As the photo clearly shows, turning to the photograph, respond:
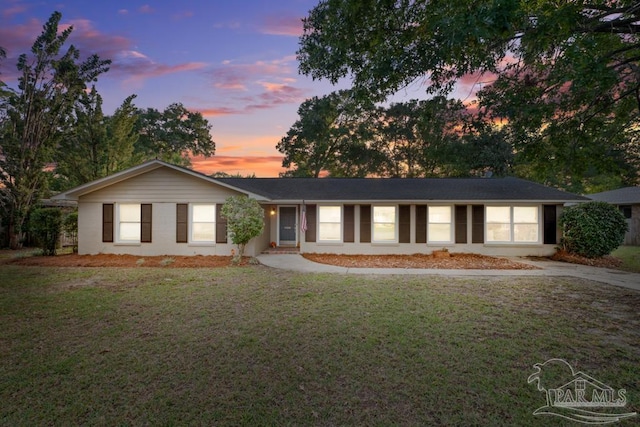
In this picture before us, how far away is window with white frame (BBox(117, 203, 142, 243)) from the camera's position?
42.3 ft

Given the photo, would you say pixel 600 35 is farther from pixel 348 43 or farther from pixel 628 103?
pixel 348 43

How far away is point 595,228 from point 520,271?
4.26 meters

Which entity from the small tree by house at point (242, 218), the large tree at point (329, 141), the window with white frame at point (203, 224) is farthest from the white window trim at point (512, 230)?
the large tree at point (329, 141)

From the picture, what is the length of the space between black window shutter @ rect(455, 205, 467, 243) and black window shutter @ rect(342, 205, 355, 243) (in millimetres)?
4538

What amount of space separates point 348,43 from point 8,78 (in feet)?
62.6

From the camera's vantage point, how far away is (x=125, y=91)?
1869 centimetres

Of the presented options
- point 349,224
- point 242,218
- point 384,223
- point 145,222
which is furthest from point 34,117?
point 384,223

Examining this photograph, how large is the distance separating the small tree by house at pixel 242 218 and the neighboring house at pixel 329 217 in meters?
0.72

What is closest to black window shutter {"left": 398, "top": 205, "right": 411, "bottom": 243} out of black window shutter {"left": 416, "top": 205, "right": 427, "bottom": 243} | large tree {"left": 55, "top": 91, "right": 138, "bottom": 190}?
black window shutter {"left": 416, "top": 205, "right": 427, "bottom": 243}

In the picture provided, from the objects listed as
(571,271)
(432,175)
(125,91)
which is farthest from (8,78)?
(432,175)

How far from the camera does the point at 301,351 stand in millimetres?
4355

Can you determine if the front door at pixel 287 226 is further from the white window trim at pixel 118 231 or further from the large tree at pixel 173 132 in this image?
the large tree at pixel 173 132

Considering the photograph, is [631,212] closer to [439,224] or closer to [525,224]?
[525,224]

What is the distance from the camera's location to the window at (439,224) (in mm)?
13344
